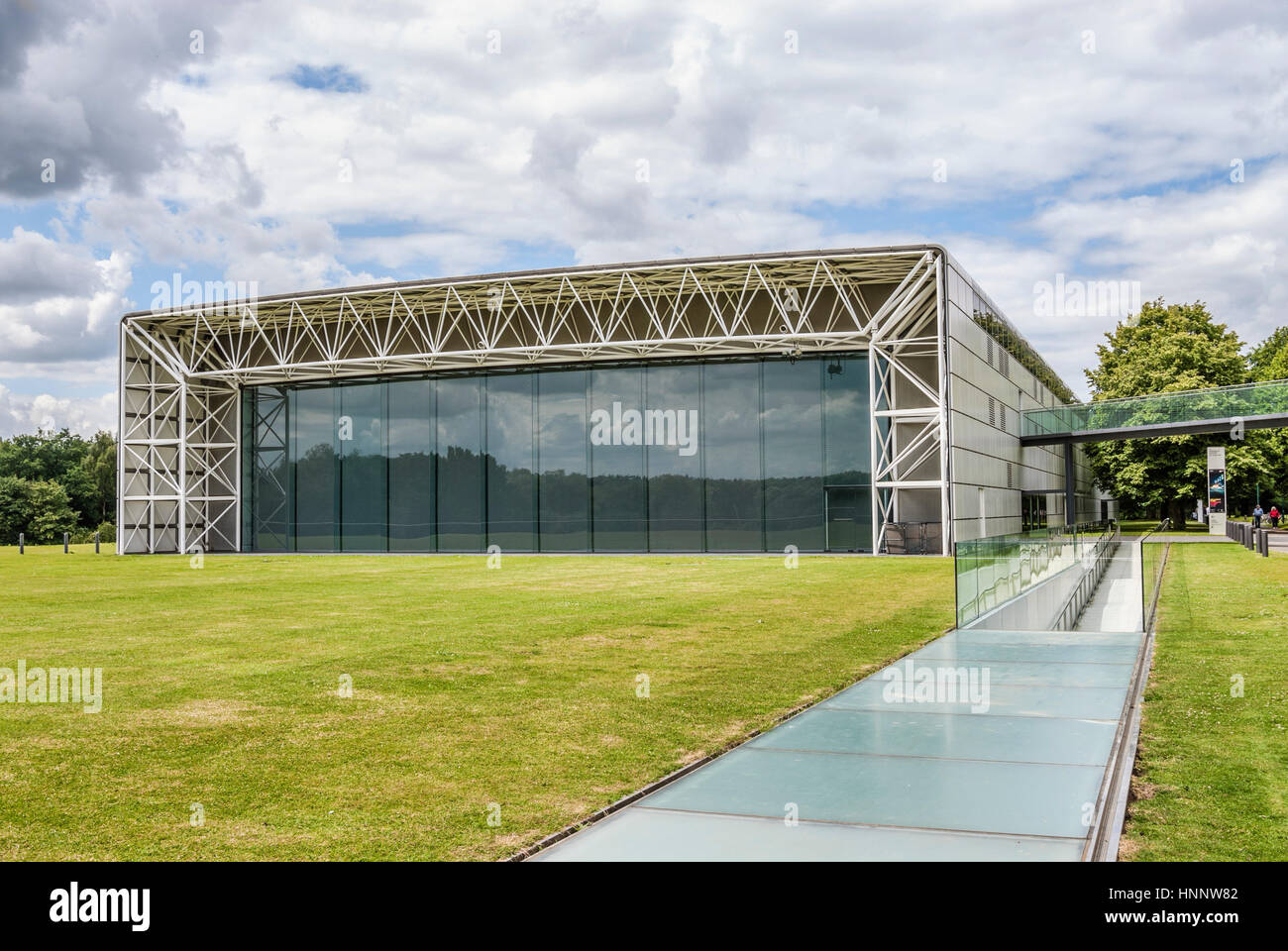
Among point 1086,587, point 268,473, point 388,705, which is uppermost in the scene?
point 268,473

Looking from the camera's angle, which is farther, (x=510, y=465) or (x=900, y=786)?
(x=510, y=465)

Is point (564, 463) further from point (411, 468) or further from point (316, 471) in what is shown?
point (316, 471)

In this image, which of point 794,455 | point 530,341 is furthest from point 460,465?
point 794,455

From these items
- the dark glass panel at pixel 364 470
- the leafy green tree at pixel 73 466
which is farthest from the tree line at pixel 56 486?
the dark glass panel at pixel 364 470

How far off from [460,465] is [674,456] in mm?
9473

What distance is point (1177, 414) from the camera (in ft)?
143

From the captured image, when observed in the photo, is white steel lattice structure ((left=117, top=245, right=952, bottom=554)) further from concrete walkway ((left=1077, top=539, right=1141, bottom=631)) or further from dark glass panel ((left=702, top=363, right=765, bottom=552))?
concrete walkway ((left=1077, top=539, right=1141, bottom=631))

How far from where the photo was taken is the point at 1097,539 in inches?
1050

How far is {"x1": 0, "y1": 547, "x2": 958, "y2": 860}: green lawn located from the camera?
6289 mm

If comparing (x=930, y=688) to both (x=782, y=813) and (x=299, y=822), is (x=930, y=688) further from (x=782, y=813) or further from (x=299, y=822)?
(x=299, y=822)

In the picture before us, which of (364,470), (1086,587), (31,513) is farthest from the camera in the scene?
(31,513)
